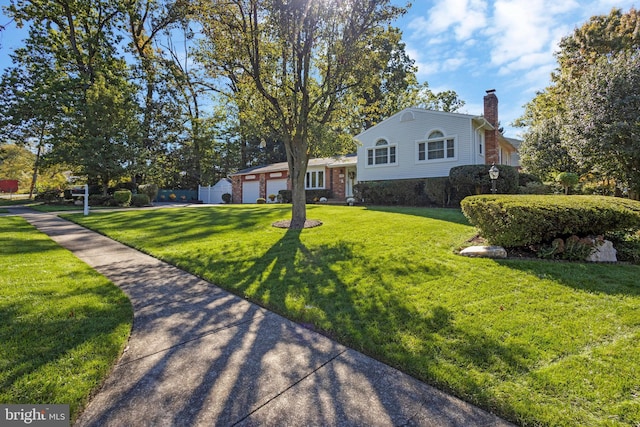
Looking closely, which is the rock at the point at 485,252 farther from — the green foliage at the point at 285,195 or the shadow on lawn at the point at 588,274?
the green foliage at the point at 285,195

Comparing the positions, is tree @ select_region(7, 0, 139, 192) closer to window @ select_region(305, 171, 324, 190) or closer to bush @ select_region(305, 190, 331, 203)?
window @ select_region(305, 171, 324, 190)

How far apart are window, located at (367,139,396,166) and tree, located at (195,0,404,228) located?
809 centimetres

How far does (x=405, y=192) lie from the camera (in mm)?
15242

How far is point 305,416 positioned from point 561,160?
1821 centimetres

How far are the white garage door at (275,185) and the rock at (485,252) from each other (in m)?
19.3

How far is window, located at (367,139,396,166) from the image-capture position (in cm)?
1689

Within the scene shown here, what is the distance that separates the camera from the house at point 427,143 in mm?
14492

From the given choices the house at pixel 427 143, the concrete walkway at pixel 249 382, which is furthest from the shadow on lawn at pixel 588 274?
the house at pixel 427 143

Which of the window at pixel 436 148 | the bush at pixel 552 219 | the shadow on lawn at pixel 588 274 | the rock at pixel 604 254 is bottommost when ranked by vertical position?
the shadow on lawn at pixel 588 274

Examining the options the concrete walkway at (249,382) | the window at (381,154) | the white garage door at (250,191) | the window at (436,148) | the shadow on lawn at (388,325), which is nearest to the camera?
the concrete walkway at (249,382)

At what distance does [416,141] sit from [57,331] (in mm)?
15972

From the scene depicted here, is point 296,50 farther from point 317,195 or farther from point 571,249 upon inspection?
point 317,195

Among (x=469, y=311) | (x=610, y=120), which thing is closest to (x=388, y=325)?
(x=469, y=311)

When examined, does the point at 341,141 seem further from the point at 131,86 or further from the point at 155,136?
the point at 155,136
